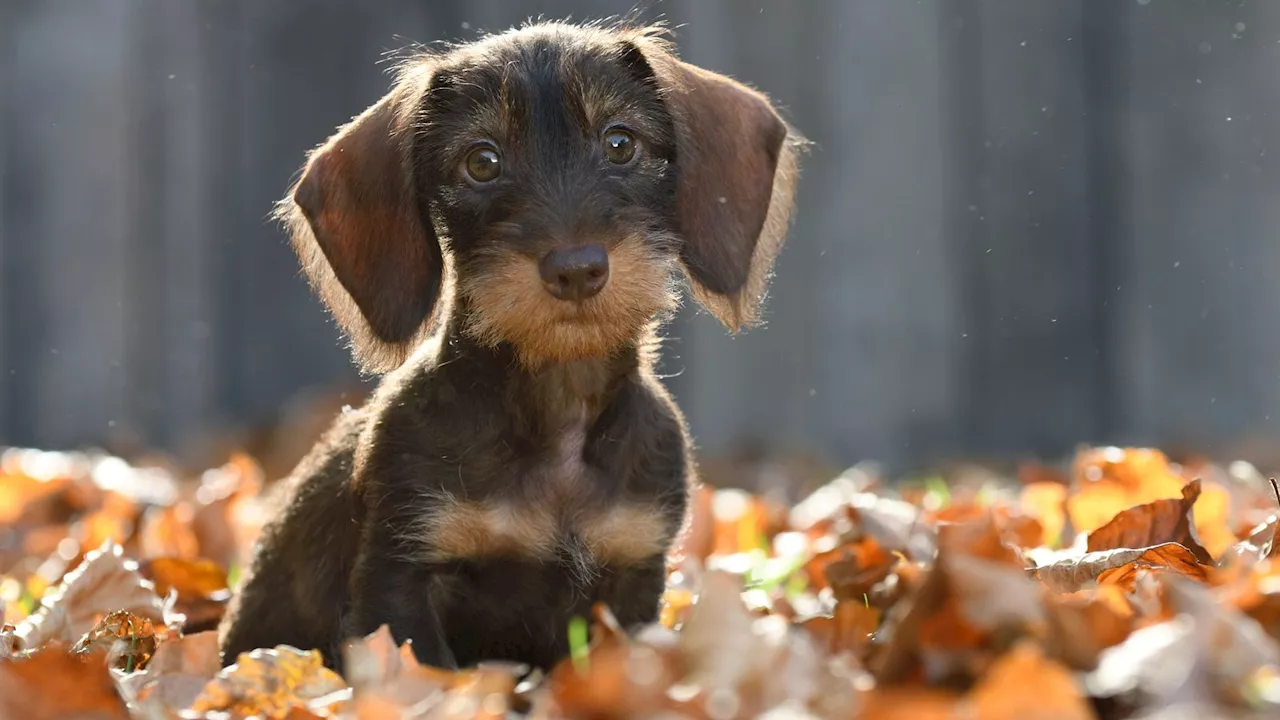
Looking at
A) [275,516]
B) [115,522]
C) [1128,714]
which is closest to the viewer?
[1128,714]

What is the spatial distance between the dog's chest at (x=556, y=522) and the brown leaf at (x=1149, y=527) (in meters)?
0.80

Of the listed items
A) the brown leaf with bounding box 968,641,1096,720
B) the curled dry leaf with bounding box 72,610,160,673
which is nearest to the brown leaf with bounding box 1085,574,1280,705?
the brown leaf with bounding box 968,641,1096,720

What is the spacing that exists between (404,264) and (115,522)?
6.53 ft

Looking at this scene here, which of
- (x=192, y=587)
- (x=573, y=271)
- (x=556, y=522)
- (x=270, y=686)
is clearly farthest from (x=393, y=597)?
(x=192, y=587)

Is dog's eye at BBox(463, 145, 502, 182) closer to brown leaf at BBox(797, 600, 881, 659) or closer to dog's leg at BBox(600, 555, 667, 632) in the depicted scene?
dog's leg at BBox(600, 555, 667, 632)

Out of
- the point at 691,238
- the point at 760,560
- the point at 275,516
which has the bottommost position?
the point at 760,560

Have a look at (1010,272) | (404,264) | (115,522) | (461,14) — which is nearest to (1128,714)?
(404,264)

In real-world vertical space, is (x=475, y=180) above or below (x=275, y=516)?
above

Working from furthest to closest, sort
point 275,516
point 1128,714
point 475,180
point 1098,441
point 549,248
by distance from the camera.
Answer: point 1098,441, point 275,516, point 475,180, point 549,248, point 1128,714

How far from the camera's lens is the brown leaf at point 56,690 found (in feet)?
5.90

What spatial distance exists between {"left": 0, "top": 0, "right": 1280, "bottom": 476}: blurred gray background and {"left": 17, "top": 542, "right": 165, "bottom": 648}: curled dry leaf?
12.0ft

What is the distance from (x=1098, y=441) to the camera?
6.25 meters

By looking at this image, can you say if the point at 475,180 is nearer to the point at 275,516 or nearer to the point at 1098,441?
the point at 275,516

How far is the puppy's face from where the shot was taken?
2.50 meters
